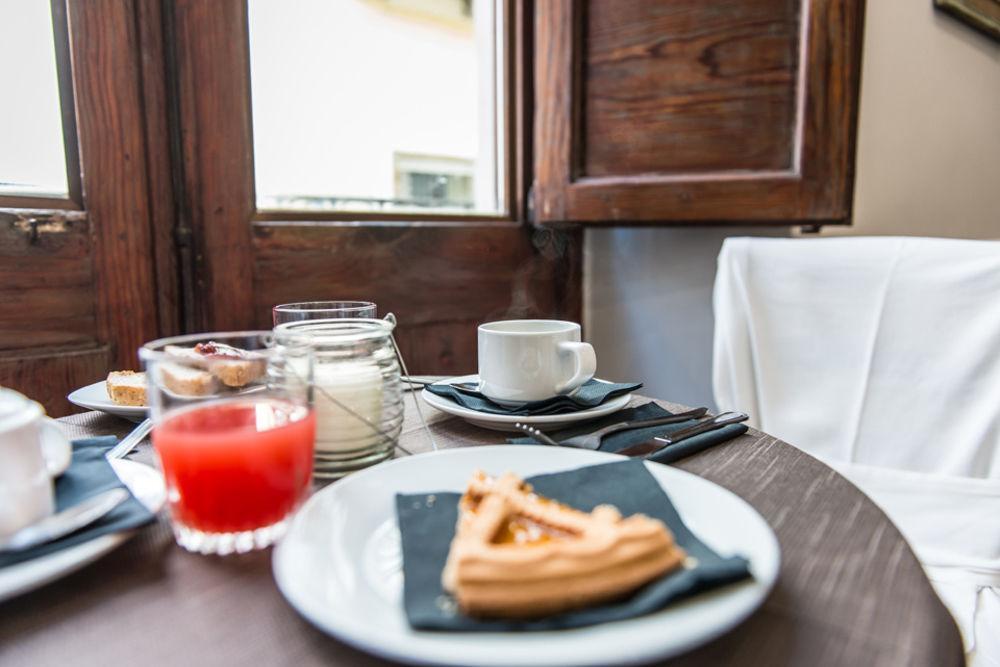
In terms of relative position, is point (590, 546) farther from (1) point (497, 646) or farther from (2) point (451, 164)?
(2) point (451, 164)

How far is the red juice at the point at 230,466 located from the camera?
17.4 inches

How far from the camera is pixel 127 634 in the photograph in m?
0.37

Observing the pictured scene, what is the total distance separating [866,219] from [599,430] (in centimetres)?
157

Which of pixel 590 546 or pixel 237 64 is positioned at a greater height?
pixel 237 64

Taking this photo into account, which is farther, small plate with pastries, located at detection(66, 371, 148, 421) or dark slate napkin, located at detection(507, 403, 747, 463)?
small plate with pastries, located at detection(66, 371, 148, 421)

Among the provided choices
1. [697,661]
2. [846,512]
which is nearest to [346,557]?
[697,661]

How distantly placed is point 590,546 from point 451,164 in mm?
1656

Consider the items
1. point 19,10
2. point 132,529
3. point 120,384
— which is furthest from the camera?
point 19,10

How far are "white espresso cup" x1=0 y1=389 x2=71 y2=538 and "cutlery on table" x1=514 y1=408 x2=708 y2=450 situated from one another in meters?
0.42

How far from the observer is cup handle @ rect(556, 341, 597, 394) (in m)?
0.74

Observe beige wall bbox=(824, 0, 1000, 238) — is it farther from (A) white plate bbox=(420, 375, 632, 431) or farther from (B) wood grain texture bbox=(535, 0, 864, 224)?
(A) white plate bbox=(420, 375, 632, 431)

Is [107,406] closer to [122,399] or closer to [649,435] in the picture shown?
[122,399]

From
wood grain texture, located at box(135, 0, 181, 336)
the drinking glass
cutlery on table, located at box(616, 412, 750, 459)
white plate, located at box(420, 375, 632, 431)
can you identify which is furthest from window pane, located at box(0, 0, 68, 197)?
cutlery on table, located at box(616, 412, 750, 459)

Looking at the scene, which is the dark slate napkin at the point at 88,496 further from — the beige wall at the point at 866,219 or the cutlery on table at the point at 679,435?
the beige wall at the point at 866,219
